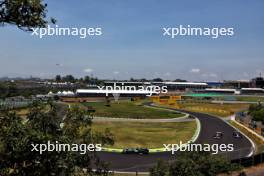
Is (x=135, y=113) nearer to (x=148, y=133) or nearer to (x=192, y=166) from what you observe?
(x=148, y=133)

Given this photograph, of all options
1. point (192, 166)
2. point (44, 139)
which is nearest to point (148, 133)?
point (192, 166)

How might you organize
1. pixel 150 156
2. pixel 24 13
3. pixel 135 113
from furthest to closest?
pixel 135 113 → pixel 150 156 → pixel 24 13

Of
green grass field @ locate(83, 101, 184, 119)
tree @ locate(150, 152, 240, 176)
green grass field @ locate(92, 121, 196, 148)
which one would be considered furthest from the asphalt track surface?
green grass field @ locate(83, 101, 184, 119)

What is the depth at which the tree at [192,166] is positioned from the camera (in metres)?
23.8

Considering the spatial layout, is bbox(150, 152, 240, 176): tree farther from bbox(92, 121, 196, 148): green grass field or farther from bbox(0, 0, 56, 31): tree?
bbox(92, 121, 196, 148): green grass field

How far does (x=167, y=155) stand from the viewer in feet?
167

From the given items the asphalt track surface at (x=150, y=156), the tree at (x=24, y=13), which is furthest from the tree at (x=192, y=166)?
the tree at (x=24, y=13)

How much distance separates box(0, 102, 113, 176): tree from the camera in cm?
1017

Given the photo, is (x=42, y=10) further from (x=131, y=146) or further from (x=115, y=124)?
(x=115, y=124)

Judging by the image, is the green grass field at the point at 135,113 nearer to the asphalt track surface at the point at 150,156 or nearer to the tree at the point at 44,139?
the asphalt track surface at the point at 150,156

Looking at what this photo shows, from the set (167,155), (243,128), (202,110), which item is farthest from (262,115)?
(167,155)

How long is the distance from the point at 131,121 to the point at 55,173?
8475 cm

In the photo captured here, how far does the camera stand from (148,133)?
74.7 m

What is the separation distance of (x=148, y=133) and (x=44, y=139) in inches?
2551
